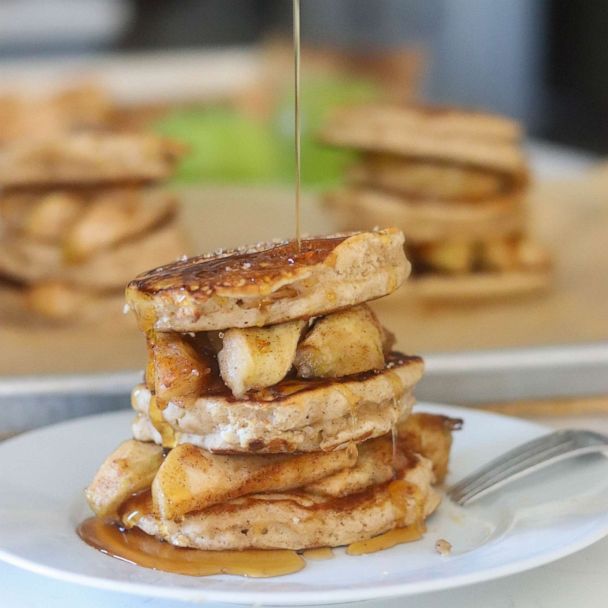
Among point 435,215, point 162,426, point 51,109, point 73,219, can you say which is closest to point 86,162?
point 73,219

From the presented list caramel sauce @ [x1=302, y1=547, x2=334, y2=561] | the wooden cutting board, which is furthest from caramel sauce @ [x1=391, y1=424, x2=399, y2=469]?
the wooden cutting board

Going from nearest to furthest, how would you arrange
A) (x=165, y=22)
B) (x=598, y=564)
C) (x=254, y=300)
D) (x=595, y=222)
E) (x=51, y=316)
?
(x=254, y=300) < (x=598, y=564) < (x=51, y=316) < (x=595, y=222) < (x=165, y=22)

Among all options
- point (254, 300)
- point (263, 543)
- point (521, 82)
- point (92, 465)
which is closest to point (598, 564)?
point (263, 543)

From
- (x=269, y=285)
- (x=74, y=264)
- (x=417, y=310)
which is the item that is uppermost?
(x=269, y=285)

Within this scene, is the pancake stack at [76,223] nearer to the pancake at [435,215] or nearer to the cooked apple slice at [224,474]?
the pancake at [435,215]

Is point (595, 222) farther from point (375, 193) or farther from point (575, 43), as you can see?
point (575, 43)

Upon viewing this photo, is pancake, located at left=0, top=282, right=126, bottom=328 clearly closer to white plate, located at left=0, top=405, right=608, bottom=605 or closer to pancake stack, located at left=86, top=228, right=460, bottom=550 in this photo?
white plate, located at left=0, top=405, right=608, bottom=605

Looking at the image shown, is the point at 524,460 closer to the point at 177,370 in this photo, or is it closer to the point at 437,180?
the point at 177,370
